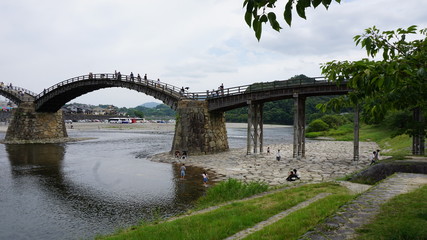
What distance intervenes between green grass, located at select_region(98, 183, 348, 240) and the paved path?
242 cm

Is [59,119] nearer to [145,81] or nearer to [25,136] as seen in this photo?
[25,136]

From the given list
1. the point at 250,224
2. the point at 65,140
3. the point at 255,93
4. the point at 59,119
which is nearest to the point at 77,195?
the point at 250,224

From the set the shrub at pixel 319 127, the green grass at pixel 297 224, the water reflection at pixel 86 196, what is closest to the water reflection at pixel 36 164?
the water reflection at pixel 86 196

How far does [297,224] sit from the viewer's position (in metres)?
7.42

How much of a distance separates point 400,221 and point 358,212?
84 centimetres

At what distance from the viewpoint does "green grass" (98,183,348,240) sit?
805 cm

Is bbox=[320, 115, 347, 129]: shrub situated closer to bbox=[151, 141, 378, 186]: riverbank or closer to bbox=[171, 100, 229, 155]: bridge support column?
bbox=[171, 100, 229, 155]: bridge support column

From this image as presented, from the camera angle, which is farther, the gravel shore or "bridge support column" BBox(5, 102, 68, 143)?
"bridge support column" BBox(5, 102, 68, 143)

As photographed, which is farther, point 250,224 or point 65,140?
point 65,140

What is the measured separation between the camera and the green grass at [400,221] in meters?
5.08

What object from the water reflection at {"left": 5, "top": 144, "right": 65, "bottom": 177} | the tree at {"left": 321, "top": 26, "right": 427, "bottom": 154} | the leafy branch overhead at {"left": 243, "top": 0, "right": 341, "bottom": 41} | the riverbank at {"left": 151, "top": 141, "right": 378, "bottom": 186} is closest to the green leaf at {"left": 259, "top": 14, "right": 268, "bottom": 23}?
the leafy branch overhead at {"left": 243, "top": 0, "right": 341, "bottom": 41}

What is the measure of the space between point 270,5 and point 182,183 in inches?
645

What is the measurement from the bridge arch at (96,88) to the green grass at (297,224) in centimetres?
Result: 2546

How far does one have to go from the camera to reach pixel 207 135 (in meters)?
30.7
